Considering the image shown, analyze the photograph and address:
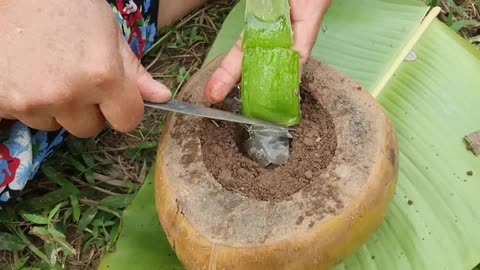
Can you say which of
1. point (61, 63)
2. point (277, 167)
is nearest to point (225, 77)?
point (277, 167)

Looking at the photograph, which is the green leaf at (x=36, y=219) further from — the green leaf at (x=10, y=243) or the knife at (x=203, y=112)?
the knife at (x=203, y=112)

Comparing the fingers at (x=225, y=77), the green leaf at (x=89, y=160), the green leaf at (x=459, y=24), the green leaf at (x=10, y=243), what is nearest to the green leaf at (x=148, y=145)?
the green leaf at (x=89, y=160)

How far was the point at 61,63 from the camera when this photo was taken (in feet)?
3.73

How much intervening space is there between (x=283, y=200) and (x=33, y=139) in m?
0.62

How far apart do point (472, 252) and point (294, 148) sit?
18.8 inches

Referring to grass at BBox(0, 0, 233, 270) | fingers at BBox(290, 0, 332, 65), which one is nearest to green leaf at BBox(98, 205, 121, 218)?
grass at BBox(0, 0, 233, 270)

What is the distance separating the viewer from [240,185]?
124 centimetres

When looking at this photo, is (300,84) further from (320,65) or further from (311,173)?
(311,173)

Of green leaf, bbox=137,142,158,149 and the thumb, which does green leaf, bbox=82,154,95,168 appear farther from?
the thumb

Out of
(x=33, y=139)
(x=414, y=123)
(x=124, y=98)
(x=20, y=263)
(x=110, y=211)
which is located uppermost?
(x=124, y=98)

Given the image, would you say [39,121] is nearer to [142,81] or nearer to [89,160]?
[142,81]

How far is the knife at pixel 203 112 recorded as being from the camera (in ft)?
4.11

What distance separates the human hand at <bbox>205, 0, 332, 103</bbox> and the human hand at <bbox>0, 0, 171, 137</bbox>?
161mm

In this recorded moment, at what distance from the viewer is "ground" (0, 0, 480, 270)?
163cm
